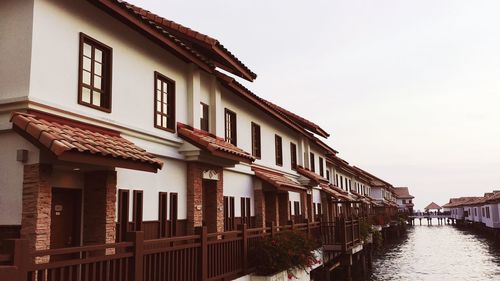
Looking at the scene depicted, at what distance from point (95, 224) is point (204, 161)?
444 centimetres

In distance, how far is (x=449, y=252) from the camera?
1700 inches

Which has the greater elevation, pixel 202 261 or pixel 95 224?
pixel 95 224

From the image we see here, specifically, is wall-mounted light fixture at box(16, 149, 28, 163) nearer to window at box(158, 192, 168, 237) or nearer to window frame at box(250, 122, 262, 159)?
window at box(158, 192, 168, 237)

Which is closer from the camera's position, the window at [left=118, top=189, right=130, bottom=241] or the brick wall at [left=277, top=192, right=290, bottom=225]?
the window at [left=118, top=189, right=130, bottom=241]

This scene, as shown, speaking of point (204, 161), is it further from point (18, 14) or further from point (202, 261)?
point (18, 14)

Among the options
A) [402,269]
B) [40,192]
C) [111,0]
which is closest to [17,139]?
[40,192]

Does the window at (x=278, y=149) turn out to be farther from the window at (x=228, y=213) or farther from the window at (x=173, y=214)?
the window at (x=173, y=214)

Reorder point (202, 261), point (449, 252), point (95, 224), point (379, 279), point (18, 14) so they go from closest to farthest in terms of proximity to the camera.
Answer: point (18, 14)
point (95, 224)
point (202, 261)
point (379, 279)
point (449, 252)

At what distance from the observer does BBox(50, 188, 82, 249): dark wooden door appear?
27.7 feet

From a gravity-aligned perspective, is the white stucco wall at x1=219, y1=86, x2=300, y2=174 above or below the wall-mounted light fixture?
above

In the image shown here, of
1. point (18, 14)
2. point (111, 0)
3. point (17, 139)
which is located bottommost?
point (17, 139)

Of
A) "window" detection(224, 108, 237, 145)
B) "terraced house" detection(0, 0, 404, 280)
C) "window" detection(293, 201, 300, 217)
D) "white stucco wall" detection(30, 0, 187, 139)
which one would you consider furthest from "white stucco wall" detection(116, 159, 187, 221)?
"window" detection(293, 201, 300, 217)

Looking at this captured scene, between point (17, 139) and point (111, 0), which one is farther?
point (111, 0)

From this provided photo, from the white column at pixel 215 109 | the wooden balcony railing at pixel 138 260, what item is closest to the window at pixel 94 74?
the wooden balcony railing at pixel 138 260
